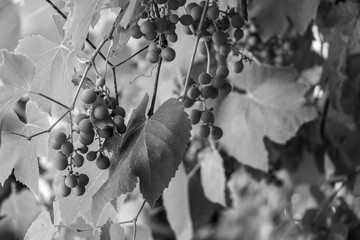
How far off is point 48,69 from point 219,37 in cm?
21

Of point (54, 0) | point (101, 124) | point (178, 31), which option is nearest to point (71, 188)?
point (101, 124)

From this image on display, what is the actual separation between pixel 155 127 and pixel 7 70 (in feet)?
0.57

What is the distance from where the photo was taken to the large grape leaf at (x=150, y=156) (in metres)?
0.58

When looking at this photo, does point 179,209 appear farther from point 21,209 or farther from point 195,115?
point 195,115

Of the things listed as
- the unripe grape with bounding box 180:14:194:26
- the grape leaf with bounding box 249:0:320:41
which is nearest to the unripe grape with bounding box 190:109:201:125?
the unripe grape with bounding box 180:14:194:26

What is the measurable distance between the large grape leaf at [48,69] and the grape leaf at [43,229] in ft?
0.48

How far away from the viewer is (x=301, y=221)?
134 cm

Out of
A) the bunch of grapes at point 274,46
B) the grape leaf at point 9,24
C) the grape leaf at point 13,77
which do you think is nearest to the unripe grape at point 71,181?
the grape leaf at point 13,77

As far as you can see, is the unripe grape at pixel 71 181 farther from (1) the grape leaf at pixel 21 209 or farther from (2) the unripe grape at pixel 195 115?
(1) the grape leaf at pixel 21 209

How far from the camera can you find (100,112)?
1.80 feet

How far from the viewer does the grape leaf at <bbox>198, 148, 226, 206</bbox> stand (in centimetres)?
112

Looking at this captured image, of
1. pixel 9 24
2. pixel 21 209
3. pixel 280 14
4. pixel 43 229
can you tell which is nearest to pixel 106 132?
pixel 43 229

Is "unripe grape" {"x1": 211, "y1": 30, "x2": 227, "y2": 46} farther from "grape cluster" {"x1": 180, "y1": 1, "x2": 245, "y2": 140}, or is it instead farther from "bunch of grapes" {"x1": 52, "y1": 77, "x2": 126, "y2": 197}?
"bunch of grapes" {"x1": 52, "y1": 77, "x2": 126, "y2": 197}

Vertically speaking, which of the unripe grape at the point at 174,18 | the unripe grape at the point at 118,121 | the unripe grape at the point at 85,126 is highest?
the unripe grape at the point at 174,18
